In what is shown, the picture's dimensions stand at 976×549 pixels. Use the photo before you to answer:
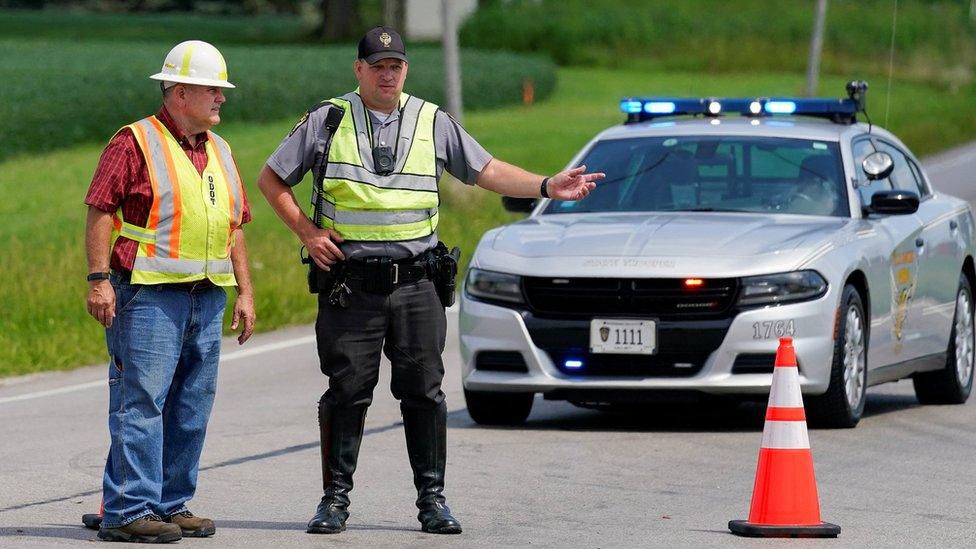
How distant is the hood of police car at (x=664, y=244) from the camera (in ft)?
34.0

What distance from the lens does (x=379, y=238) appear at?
7746 mm

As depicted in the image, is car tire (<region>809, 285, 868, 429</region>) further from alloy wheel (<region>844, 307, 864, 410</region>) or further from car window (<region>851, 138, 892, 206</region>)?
car window (<region>851, 138, 892, 206</region>)

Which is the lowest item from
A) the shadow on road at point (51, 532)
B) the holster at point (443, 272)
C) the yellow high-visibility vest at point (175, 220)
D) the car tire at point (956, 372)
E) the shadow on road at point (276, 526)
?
the car tire at point (956, 372)

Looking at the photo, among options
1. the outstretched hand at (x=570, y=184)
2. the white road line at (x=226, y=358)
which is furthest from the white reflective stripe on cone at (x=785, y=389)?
the white road line at (x=226, y=358)

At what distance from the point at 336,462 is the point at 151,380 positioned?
78 centimetres

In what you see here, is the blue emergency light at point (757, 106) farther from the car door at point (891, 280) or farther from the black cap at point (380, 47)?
the black cap at point (380, 47)

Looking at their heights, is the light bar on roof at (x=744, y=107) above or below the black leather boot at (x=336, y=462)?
above

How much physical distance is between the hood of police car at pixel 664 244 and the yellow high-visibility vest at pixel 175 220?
3204 mm

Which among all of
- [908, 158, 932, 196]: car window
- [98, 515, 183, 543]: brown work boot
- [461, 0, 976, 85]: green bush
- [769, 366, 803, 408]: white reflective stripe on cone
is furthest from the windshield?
[461, 0, 976, 85]: green bush

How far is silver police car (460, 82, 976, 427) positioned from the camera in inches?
407

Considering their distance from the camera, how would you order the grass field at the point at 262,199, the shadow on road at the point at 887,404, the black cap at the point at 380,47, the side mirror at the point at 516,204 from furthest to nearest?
the grass field at the point at 262,199 < the shadow on road at the point at 887,404 < the side mirror at the point at 516,204 < the black cap at the point at 380,47

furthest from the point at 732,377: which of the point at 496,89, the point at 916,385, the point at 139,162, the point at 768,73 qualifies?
the point at 768,73

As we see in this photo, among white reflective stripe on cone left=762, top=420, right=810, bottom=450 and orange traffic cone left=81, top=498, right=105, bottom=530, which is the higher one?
white reflective stripe on cone left=762, top=420, right=810, bottom=450

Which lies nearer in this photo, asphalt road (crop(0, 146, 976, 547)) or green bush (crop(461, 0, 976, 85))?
asphalt road (crop(0, 146, 976, 547))
